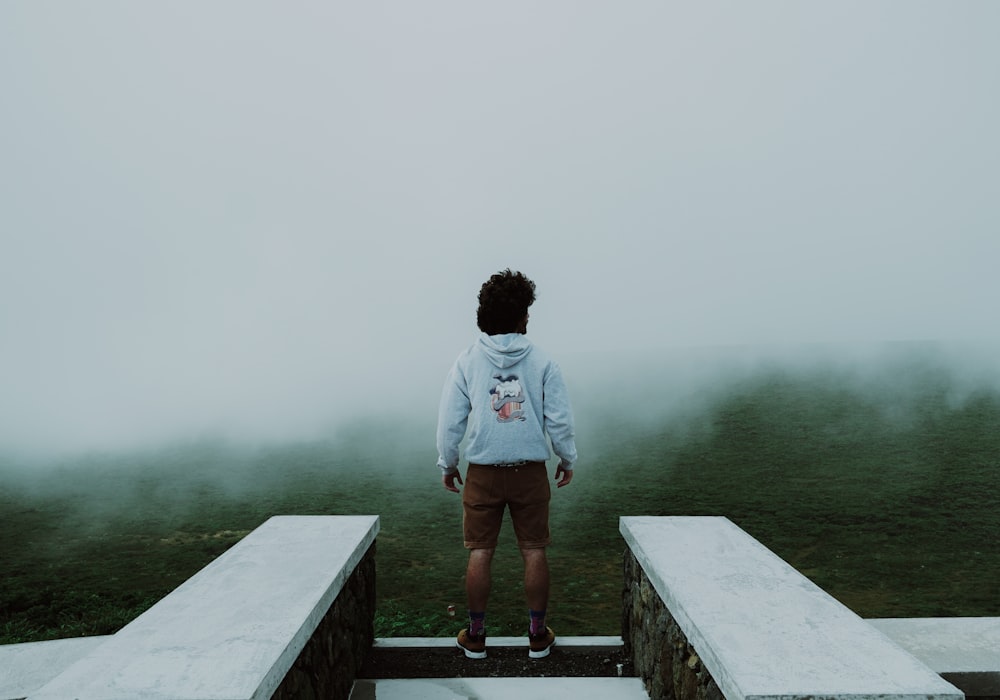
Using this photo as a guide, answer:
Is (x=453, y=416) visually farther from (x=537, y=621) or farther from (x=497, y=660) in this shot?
(x=497, y=660)

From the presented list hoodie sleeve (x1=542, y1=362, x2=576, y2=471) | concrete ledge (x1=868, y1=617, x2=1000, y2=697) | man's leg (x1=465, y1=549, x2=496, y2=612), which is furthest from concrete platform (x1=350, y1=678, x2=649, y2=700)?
concrete ledge (x1=868, y1=617, x2=1000, y2=697)

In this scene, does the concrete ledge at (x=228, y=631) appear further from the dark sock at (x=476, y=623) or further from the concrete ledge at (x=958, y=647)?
the concrete ledge at (x=958, y=647)

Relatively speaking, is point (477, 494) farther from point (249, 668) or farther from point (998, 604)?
point (998, 604)

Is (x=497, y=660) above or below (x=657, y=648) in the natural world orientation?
below

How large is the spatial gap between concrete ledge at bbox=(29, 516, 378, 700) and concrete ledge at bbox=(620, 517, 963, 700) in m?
1.23

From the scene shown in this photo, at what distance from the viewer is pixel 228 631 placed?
7.47 ft

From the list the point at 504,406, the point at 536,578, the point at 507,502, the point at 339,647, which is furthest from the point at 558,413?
the point at 339,647

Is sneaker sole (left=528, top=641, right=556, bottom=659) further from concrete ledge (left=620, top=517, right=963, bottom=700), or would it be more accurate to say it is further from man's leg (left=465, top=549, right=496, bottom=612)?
concrete ledge (left=620, top=517, right=963, bottom=700)

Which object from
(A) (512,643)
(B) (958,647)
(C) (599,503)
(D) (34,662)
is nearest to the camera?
(B) (958,647)

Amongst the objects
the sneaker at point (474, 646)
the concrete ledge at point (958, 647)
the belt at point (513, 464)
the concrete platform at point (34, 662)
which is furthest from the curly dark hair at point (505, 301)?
the concrete platform at point (34, 662)

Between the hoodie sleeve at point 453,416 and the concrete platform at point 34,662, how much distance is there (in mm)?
1701

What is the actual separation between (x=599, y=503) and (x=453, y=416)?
250 inches

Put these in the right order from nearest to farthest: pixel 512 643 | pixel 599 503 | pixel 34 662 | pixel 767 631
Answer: pixel 767 631
pixel 34 662
pixel 512 643
pixel 599 503

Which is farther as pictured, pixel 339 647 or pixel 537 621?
pixel 537 621
